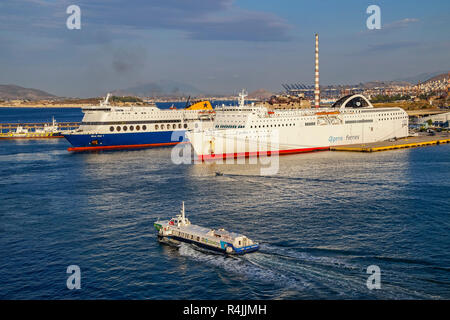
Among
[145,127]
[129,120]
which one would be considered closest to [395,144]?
[145,127]

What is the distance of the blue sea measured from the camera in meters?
18.6

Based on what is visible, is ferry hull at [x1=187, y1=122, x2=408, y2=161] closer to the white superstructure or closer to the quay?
the quay

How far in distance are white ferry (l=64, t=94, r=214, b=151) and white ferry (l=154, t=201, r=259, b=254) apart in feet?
143

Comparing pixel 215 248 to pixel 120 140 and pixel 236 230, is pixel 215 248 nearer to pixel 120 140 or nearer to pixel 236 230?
pixel 236 230

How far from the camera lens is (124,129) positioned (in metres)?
71.5

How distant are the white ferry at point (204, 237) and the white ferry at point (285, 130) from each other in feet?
92.6

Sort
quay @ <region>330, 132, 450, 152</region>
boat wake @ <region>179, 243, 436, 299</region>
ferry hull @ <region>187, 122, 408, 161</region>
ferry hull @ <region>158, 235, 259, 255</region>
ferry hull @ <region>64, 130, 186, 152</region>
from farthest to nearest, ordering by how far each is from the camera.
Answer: ferry hull @ <region>64, 130, 186, 152</region>, quay @ <region>330, 132, 450, 152</region>, ferry hull @ <region>187, 122, 408, 161</region>, ferry hull @ <region>158, 235, 259, 255</region>, boat wake @ <region>179, 243, 436, 299</region>

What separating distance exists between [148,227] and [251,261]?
834cm

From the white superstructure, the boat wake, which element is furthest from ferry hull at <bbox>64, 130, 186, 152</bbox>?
the boat wake

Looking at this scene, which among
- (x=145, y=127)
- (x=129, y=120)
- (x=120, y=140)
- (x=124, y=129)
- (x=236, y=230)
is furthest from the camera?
(x=145, y=127)

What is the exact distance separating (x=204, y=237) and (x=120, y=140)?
165 feet

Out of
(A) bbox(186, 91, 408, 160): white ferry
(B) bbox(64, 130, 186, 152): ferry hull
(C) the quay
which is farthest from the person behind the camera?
(B) bbox(64, 130, 186, 152): ferry hull
